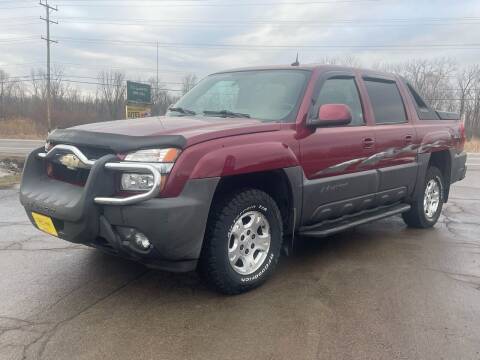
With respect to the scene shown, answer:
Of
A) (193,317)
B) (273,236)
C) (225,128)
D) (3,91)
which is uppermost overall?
(3,91)

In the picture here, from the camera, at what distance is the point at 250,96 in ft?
14.1

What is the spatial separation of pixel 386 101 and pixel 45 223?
380 centimetres

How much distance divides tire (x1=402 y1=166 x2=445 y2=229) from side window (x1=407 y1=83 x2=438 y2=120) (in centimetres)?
68

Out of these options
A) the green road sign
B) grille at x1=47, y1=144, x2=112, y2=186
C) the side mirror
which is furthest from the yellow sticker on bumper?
the green road sign

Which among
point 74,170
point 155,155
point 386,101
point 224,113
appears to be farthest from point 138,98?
point 155,155

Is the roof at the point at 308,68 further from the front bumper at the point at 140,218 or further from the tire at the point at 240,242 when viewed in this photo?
the front bumper at the point at 140,218

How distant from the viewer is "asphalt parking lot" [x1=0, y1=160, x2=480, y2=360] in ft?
8.82

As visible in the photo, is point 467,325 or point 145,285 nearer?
point 467,325

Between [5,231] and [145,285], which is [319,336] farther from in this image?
[5,231]

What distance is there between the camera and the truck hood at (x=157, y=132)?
3.02 metres

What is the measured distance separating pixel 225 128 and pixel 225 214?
644mm

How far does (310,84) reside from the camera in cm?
412

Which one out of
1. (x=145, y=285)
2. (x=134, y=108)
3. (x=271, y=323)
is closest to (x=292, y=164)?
(x=271, y=323)

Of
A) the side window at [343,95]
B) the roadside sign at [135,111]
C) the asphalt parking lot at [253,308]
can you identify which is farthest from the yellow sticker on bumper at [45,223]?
the roadside sign at [135,111]
